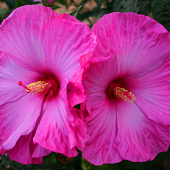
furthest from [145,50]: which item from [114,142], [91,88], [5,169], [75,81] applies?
[5,169]

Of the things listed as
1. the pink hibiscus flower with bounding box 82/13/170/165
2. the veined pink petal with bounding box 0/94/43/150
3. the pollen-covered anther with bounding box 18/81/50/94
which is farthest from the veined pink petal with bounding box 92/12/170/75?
the veined pink petal with bounding box 0/94/43/150

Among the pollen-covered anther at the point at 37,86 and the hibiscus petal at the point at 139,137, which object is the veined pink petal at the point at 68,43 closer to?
the pollen-covered anther at the point at 37,86

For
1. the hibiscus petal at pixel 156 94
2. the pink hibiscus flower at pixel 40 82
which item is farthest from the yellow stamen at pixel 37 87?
the hibiscus petal at pixel 156 94

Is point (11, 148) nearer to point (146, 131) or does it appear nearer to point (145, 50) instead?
point (146, 131)

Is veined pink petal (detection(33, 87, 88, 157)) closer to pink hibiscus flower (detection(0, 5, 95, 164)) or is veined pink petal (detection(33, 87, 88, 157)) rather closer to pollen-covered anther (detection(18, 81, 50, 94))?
pink hibiscus flower (detection(0, 5, 95, 164))

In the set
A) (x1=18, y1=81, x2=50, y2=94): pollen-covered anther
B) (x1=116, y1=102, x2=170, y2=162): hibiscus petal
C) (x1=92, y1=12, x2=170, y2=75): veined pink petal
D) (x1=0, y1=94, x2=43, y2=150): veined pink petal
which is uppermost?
(x1=92, y1=12, x2=170, y2=75): veined pink petal

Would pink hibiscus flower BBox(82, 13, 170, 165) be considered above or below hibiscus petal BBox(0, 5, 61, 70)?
below

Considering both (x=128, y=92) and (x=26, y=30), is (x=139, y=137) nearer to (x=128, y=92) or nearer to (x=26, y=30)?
(x=128, y=92)
